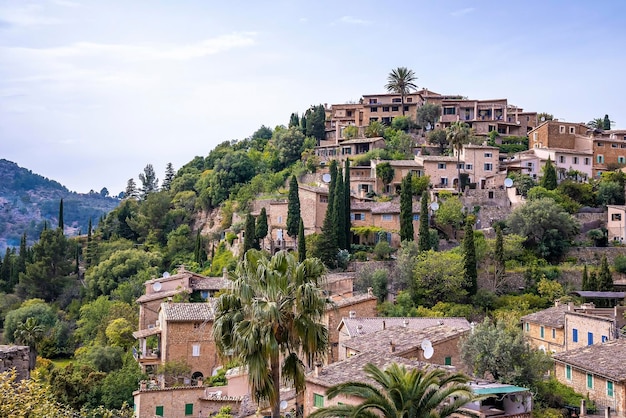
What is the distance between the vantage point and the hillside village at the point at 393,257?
34.2m

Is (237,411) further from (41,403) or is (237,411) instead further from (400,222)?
(400,222)

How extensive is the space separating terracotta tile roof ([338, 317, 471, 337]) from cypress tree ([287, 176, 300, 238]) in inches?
990

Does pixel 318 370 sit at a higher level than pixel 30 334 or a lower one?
higher

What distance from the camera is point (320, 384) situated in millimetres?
29750

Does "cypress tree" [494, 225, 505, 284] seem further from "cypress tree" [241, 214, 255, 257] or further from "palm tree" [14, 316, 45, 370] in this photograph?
"palm tree" [14, 316, 45, 370]

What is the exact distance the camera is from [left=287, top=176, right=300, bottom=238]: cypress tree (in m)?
69.3

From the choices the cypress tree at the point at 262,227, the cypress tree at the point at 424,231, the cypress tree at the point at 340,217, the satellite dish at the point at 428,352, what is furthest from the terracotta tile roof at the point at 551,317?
the cypress tree at the point at 262,227

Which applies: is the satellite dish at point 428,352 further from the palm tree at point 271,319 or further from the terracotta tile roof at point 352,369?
the palm tree at point 271,319

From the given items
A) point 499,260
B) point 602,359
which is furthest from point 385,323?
point 499,260

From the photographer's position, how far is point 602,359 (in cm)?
3306

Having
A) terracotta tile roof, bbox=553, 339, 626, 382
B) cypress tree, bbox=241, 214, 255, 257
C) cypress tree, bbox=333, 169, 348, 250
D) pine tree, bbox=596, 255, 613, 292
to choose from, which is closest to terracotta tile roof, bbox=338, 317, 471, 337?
terracotta tile roof, bbox=553, 339, 626, 382

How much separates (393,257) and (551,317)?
64.2 feet

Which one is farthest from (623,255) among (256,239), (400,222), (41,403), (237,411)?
(41,403)

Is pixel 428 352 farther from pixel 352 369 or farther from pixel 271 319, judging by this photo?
pixel 271 319
